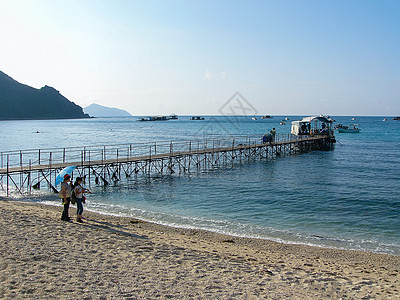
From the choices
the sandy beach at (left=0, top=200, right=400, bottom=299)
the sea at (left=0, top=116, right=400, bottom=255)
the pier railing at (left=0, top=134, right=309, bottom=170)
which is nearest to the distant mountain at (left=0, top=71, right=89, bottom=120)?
the pier railing at (left=0, top=134, right=309, bottom=170)

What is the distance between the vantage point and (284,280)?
7555mm

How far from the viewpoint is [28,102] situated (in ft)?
553

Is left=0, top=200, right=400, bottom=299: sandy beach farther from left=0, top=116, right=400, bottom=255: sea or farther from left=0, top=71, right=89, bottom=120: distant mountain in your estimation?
left=0, top=71, right=89, bottom=120: distant mountain

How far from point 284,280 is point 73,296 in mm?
4299

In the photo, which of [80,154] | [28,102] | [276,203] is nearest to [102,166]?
[276,203]

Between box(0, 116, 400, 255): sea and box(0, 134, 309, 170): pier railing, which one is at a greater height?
box(0, 134, 309, 170): pier railing

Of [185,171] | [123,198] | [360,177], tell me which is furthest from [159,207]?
[360,177]

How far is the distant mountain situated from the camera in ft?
513

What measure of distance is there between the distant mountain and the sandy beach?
164m

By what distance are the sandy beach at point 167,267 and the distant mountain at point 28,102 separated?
16381cm

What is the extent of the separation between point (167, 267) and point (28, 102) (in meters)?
182

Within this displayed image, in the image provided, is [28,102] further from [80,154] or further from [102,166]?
[102,166]

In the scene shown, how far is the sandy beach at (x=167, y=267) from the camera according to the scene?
6.45 metres

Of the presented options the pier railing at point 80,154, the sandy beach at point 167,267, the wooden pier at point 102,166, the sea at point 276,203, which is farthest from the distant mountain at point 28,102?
the sandy beach at point 167,267
